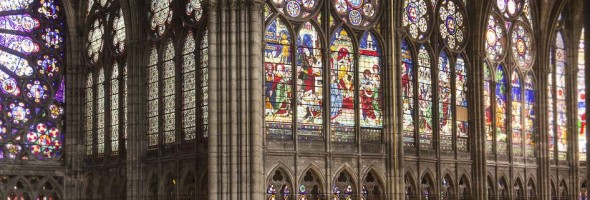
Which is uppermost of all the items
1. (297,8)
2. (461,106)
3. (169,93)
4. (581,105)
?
(297,8)

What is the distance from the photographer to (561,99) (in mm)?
37688

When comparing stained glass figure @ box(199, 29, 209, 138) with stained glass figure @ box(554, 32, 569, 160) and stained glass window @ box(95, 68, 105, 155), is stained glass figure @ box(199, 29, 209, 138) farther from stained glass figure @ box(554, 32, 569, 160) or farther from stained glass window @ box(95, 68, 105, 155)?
stained glass figure @ box(554, 32, 569, 160)

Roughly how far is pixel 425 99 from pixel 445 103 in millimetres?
901

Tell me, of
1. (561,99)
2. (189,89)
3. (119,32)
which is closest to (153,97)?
(189,89)

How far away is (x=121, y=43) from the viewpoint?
1321 inches

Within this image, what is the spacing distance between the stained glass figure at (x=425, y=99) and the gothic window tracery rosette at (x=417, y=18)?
463 mm

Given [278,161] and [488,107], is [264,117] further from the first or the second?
[488,107]

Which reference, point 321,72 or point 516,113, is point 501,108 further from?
point 321,72

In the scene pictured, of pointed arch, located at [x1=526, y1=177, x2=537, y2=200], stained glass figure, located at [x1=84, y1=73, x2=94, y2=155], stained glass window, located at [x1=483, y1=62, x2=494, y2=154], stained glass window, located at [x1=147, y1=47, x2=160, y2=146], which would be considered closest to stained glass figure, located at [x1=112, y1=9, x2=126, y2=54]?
stained glass window, located at [x1=147, y1=47, x2=160, y2=146]

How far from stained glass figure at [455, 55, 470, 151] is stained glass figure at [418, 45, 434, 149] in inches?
45.8

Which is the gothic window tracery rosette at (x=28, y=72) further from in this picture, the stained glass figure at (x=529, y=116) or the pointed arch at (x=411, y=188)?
the stained glass figure at (x=529, y=116)

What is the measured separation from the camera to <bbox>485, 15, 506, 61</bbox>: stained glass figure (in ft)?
116

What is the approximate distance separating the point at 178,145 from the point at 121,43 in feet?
15.2

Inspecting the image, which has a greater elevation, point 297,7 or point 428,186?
point 297,7
